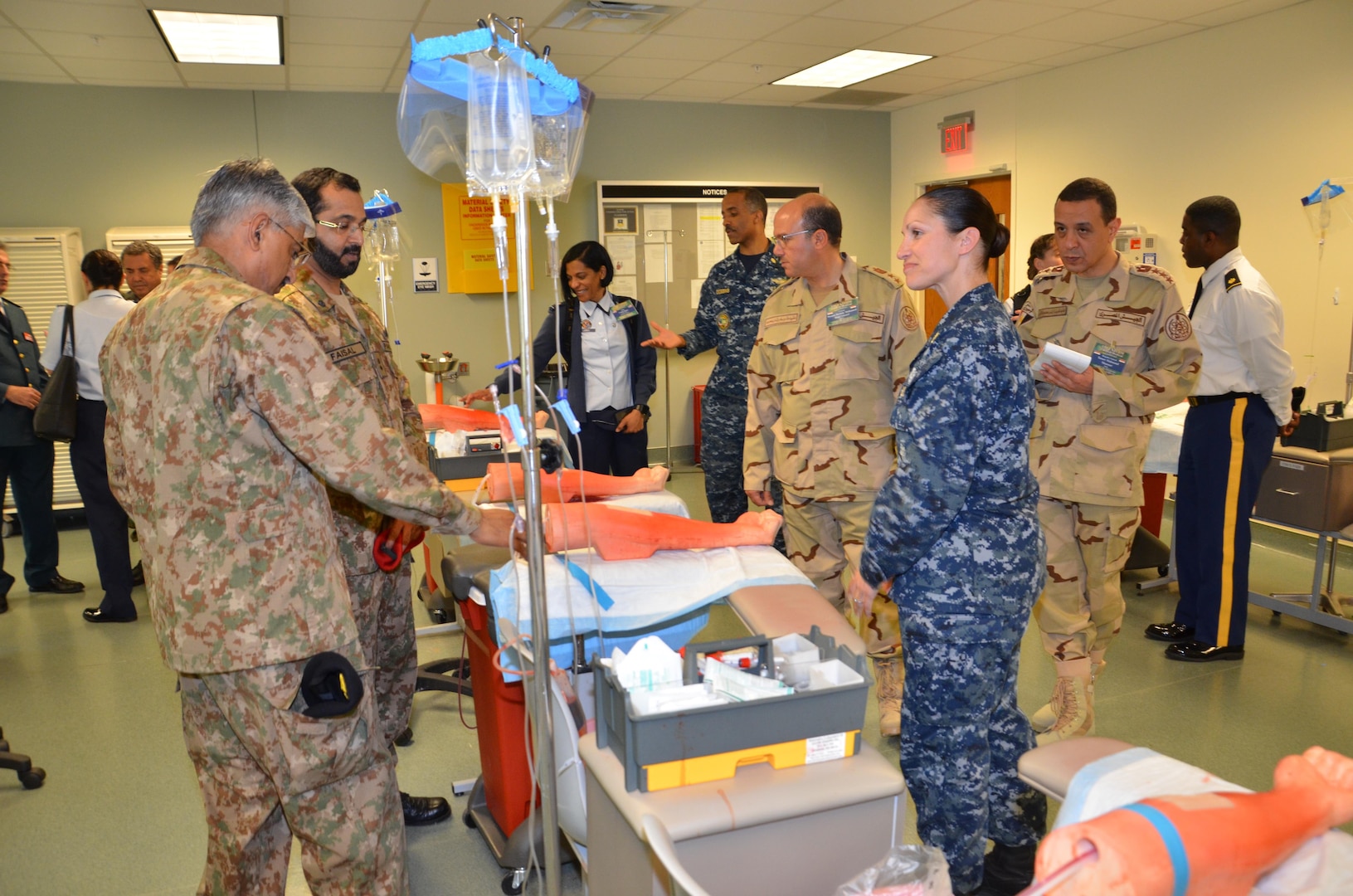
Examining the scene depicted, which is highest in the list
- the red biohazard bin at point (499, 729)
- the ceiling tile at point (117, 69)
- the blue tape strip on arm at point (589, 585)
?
the ceiling tile at point (117, 69)

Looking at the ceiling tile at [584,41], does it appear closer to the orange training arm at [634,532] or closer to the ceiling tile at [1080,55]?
the ceiling tile at [1080,55]

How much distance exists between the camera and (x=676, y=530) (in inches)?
82.7

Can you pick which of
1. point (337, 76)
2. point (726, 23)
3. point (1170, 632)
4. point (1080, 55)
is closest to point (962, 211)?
point (1170, 632)

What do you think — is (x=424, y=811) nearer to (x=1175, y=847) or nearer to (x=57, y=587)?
(x=1175, y=847)

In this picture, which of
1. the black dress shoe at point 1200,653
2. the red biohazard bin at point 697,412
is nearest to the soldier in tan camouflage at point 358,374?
the black dress shoe at point 1200,653

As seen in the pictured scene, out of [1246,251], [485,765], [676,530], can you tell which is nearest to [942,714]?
[676,530]

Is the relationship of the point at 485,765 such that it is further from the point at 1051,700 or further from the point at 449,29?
the point at 449,29

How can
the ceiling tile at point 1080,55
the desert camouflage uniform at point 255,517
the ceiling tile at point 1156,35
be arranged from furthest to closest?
the ceiling tile at point 1080,55 → the ceiling tile at point 1156,35 → the desert camouflage uniform at point 255,517

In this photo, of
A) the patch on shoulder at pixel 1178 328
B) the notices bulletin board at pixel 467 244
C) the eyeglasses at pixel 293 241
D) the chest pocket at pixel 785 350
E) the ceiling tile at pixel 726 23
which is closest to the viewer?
the eyeglasses at pixel 293 241

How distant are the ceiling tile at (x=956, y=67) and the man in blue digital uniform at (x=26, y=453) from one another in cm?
531

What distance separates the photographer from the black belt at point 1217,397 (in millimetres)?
3377

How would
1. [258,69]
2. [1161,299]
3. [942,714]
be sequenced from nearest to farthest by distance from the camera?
[942,714] → [1161,299] → [258,69]

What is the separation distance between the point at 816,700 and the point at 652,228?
6.25 m

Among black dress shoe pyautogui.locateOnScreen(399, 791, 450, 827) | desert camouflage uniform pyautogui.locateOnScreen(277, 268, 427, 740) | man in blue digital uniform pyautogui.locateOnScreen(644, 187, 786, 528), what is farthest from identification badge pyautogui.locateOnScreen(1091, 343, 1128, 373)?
black dress shoe pyautogui.locateOnScreen(399, 791, 450, 827)
